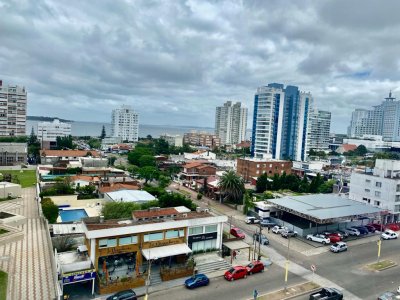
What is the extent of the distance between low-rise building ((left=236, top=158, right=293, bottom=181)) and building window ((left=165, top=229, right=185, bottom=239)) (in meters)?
49.2

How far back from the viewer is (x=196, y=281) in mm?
23016

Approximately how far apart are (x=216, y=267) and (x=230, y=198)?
26218 millimetres

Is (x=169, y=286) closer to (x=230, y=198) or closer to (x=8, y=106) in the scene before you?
(x=230, y=198)

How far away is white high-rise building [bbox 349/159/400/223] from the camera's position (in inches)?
1746

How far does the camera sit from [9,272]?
23.6m

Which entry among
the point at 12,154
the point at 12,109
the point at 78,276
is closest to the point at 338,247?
the point at 78,276

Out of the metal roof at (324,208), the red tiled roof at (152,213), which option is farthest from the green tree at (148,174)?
the red tiled roof at (152,213)

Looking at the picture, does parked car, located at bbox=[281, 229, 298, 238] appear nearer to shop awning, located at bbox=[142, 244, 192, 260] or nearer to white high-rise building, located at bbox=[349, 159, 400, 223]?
shop awning, located at bbox=[142, 244, 192, 260]

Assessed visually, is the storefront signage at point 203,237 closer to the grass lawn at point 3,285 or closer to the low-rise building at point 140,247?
the low-rise building at point 140,247

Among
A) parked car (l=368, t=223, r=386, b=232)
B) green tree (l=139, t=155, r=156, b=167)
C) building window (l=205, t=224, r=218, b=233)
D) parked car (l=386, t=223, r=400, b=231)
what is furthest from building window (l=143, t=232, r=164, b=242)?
green tree (l=139, t=155, r=156, b=167)

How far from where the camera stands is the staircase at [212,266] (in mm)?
25891

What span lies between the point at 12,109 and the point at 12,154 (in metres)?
51.7

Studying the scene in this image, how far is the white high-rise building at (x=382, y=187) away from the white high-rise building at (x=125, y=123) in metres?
157

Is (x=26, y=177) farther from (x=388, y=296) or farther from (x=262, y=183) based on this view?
(x=388, y=296)
